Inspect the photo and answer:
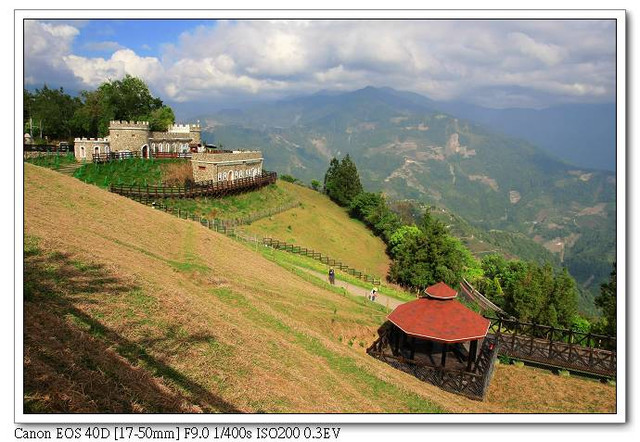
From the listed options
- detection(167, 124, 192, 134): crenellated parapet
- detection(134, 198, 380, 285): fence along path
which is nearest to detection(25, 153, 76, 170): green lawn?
detection(134, 198, 380, 285): fence along path

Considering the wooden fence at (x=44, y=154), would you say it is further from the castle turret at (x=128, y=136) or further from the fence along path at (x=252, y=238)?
the fence along path at (x=252, y=238)

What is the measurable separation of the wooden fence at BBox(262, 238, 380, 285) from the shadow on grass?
108ft

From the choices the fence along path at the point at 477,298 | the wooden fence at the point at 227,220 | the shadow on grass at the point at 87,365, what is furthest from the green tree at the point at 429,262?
the shadow on grass at the point at 87,365

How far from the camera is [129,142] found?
59000 millimetres

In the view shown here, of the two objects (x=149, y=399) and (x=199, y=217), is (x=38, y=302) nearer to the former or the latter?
(x=149, y=399)

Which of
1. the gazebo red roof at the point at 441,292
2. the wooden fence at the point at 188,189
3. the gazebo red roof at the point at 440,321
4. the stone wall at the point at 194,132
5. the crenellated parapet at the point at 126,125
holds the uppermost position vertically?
the stone wall at the point at 194,132

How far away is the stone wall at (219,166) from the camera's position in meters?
55.5

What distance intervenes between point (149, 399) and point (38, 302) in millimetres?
4789

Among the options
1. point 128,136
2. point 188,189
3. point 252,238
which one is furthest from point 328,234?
point 128,136

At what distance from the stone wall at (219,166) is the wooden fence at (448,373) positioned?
3987cm

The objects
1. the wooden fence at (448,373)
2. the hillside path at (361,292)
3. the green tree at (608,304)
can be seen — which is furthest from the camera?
the hillside path at (361,292)

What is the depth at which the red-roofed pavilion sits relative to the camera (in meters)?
19.7

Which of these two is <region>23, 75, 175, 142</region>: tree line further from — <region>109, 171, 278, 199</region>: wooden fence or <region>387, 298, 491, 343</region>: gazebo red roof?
<region>387, 298, 491, 343</region>: gazebo red roof
